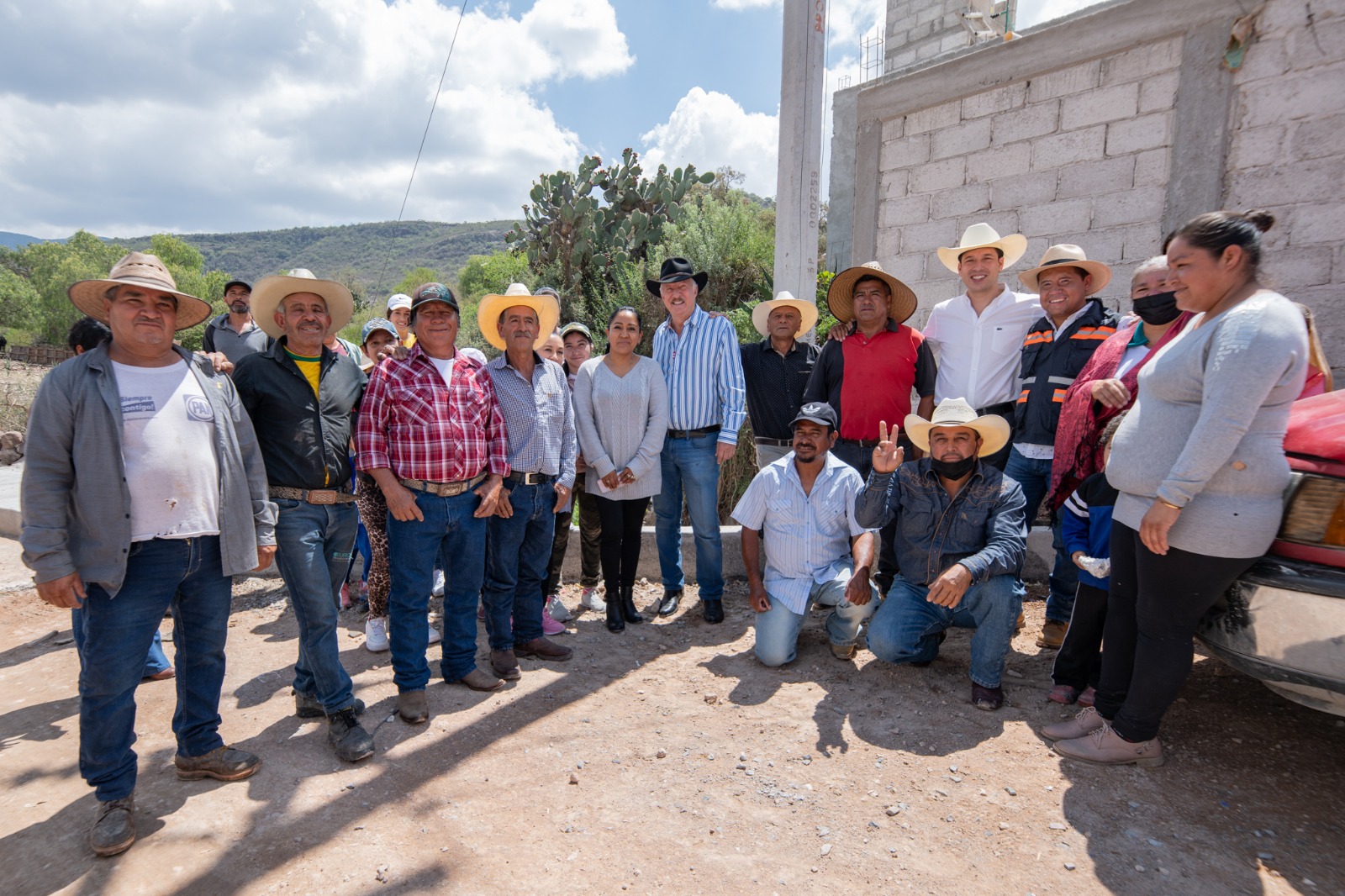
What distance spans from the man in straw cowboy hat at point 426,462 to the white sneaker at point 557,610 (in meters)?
1.28

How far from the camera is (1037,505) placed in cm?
427

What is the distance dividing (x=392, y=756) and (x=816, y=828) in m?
1.85

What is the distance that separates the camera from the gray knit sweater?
2.36m

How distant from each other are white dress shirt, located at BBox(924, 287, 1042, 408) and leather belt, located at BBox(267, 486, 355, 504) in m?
3.48

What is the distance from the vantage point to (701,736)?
11.2 ft

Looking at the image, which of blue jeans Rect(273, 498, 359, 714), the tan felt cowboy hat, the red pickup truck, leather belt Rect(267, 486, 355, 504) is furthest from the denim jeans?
leather belt Rect(267, 486, 355, 504)

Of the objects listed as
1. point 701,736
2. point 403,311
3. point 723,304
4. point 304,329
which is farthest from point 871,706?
point 723,304

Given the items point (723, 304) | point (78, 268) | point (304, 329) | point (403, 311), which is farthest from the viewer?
point (78, 268)

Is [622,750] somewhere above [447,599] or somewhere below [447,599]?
below

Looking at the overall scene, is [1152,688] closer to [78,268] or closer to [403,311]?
[403,311]

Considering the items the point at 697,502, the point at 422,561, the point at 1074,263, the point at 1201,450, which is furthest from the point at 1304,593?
the point at 422,561

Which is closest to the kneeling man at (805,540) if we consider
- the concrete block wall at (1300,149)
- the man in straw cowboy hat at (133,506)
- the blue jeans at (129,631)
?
the man in straw cowboy hat at (133,506)

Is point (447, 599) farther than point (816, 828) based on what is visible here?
Yes

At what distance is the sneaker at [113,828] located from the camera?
8.36ft
